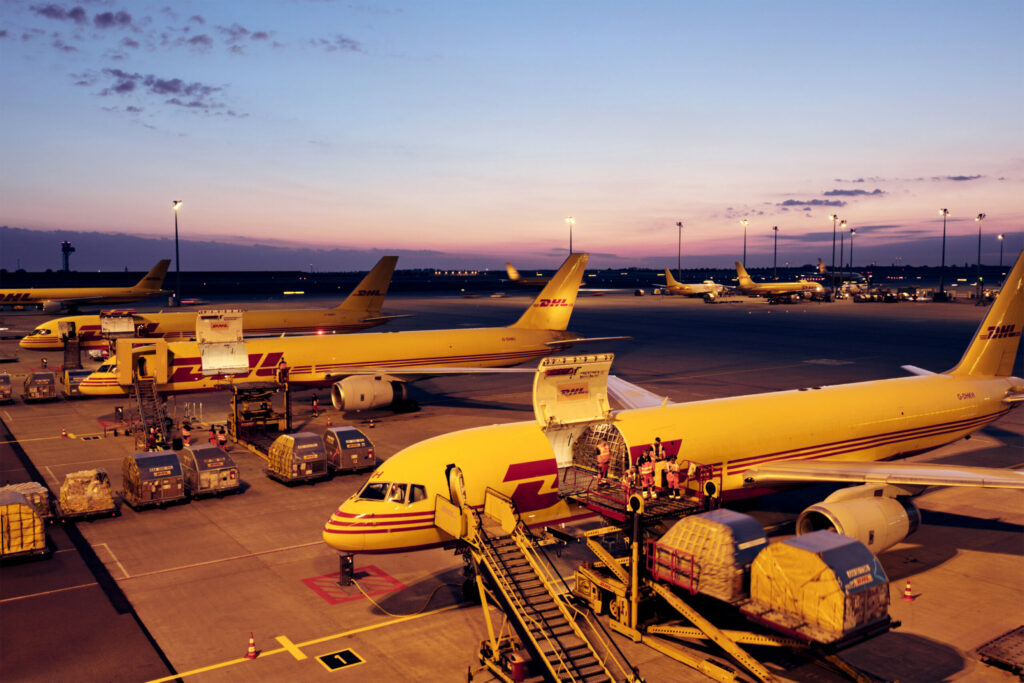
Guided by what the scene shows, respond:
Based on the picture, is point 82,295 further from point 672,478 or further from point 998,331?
point 998,331

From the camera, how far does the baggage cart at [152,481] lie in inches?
1038

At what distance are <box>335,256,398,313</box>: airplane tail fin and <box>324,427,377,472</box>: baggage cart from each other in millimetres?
35676

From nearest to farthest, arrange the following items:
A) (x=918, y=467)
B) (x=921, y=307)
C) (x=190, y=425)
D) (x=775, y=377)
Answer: (x=918, y=467) → (x=190, y=425) → (x=775, y=377) → (x=921, y=307)

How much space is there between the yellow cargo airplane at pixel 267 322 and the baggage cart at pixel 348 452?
2839cm

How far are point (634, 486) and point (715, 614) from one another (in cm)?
365

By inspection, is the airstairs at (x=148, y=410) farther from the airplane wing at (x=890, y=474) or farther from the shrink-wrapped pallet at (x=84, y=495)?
the airplane wing at (x=890, y=474)

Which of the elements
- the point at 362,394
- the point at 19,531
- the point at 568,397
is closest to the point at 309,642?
the point at 568,397

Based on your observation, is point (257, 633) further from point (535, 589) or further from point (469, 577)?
point (535, 589)

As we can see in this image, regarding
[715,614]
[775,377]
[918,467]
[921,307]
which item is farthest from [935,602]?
[921,307]

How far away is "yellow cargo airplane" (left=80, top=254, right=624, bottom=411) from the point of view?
130 feet

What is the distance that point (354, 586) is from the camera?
19969 millimetres

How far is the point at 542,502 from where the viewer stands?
19.2 meters

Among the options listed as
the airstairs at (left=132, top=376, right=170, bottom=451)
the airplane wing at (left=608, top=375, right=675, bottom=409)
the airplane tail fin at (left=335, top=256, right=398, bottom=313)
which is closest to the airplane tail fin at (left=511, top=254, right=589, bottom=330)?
the airplane wing at (left=608, top=375, right=675, bottom=409)

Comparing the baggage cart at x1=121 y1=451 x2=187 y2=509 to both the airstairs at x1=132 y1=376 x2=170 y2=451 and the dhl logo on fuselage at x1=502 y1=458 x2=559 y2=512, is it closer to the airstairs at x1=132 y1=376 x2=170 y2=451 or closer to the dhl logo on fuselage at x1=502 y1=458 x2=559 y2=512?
the airstairs at x1=132 y1=376 x2=170 y2=451
